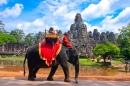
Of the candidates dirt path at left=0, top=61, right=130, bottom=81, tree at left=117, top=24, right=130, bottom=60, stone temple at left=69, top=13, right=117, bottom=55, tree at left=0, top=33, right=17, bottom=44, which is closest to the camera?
dirt path at left=0, top=61, right=130, bottom=81

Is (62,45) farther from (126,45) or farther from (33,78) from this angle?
(126,45)

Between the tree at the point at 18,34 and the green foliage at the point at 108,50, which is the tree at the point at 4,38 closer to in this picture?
the tree at the point at 18,34

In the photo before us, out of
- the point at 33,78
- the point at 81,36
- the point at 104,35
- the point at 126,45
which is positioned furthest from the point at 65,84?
the point at 104,35

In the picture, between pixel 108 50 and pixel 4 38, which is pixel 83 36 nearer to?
pixel 4 38

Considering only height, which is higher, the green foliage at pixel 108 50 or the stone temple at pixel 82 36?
the stone temple at pixel 82 36

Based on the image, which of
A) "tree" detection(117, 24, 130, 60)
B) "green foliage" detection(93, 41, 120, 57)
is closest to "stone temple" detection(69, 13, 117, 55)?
"green foliage" detection(93, 41, 120, 57)

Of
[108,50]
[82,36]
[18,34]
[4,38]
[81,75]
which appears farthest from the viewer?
[18,34]

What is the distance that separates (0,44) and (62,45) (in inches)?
2451

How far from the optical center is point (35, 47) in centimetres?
864

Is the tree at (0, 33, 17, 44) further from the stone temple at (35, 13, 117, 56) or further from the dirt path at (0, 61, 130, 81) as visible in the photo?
the dirt path at (0, 61, 130, 81)

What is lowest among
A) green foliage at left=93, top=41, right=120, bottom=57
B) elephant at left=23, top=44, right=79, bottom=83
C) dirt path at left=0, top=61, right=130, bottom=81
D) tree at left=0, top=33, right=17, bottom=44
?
dirt path at left=0, top=61, right=130, bottom=81

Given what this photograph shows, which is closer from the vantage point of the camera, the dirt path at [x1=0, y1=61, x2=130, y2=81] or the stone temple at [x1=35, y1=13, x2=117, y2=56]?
the dirt path at [x1=0, y1=61, x2=130, y2=81]

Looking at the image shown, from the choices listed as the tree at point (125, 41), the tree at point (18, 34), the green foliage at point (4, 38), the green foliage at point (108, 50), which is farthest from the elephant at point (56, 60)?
the tree at point (18, 34)

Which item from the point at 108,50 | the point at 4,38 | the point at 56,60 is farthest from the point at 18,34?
the point at 56,60
